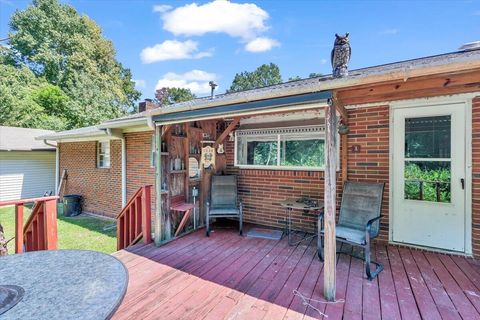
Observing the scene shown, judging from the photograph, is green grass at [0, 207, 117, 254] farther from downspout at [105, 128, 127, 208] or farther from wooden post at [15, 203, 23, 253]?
wooden post at [15, 203, 23, 253]

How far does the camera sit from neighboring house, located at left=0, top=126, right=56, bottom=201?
9.23 meters

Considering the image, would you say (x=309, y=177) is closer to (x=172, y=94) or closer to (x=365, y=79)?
(x=365, y=79)

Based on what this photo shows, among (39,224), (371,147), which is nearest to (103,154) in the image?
(39,224)

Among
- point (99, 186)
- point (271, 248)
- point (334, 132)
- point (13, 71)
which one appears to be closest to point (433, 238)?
point (271, 248)

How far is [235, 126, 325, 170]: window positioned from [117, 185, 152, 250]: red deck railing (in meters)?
2.21

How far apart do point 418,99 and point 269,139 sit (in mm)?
2658

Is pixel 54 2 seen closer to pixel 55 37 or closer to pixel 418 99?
pixel 55 37

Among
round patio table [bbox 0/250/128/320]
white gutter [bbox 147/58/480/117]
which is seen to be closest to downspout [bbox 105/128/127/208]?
white gutter [bbox 147/58/480/117]

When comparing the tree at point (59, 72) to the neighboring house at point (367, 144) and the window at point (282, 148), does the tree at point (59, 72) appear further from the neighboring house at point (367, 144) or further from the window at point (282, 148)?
the window at point (282, 148)

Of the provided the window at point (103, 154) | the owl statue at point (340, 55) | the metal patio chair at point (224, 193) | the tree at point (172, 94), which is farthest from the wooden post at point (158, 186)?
the tree at point (172, 94)

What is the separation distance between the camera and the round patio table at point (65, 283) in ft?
3.45

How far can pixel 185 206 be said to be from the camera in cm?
443

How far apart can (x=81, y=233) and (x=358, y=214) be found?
633 centimetres

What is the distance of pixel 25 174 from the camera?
32.0 feet
